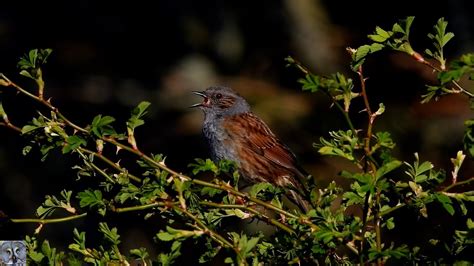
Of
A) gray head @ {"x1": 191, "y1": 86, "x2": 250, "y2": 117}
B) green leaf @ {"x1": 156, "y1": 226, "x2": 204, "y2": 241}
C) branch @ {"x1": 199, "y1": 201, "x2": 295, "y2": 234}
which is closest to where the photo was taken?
green leaf @ {"x1": 156, "y1": 226, "x2": 204, "y2": 241}

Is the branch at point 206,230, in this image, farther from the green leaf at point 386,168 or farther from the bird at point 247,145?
the bird at point 247,145

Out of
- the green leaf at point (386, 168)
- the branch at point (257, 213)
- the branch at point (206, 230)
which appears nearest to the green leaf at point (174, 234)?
the branch at point (206, 230)

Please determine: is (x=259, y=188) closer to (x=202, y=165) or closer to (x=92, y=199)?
(x=202, y=165)

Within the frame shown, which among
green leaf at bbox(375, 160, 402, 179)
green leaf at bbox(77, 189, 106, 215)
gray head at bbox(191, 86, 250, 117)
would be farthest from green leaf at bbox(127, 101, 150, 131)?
gray head at bbox(191, 86, 250, 117)

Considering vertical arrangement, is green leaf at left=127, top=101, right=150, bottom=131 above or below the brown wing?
above

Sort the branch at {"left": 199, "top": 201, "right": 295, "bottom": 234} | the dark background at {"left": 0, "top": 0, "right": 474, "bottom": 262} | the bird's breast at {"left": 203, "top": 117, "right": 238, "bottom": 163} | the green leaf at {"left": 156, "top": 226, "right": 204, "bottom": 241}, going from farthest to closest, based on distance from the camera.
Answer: the dark background at {"left": 0, "top": 0, "right": 474, "bottom": 262}, the bird's breast at {"left": 203, "top": 117, "right": 238, "bottom": 163}, the branch at {"left": 199, "top": 201, "right": 295, "bottom": 234}, the green leaf at {"left": 156, "top": 226, "right": 204, "bottom": 241}

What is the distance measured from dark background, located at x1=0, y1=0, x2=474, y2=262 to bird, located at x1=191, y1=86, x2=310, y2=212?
224 cm

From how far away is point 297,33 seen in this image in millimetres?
9273

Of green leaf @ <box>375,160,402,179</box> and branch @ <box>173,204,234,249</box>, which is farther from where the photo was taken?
branch @ <box>173,204,234,249</box>

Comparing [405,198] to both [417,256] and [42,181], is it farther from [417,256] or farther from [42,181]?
[42,181]

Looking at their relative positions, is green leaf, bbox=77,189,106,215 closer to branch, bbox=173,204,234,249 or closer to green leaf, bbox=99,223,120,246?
green leaf, bbox=99,223,120,246

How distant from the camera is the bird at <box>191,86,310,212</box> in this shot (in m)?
5.09

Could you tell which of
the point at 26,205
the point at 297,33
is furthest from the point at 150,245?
the point at 297,33

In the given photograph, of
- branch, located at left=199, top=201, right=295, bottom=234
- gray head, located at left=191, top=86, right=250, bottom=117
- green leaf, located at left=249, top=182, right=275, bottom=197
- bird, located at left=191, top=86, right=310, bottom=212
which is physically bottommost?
bird, located at left=191, top=86, right=310, bottom=212
